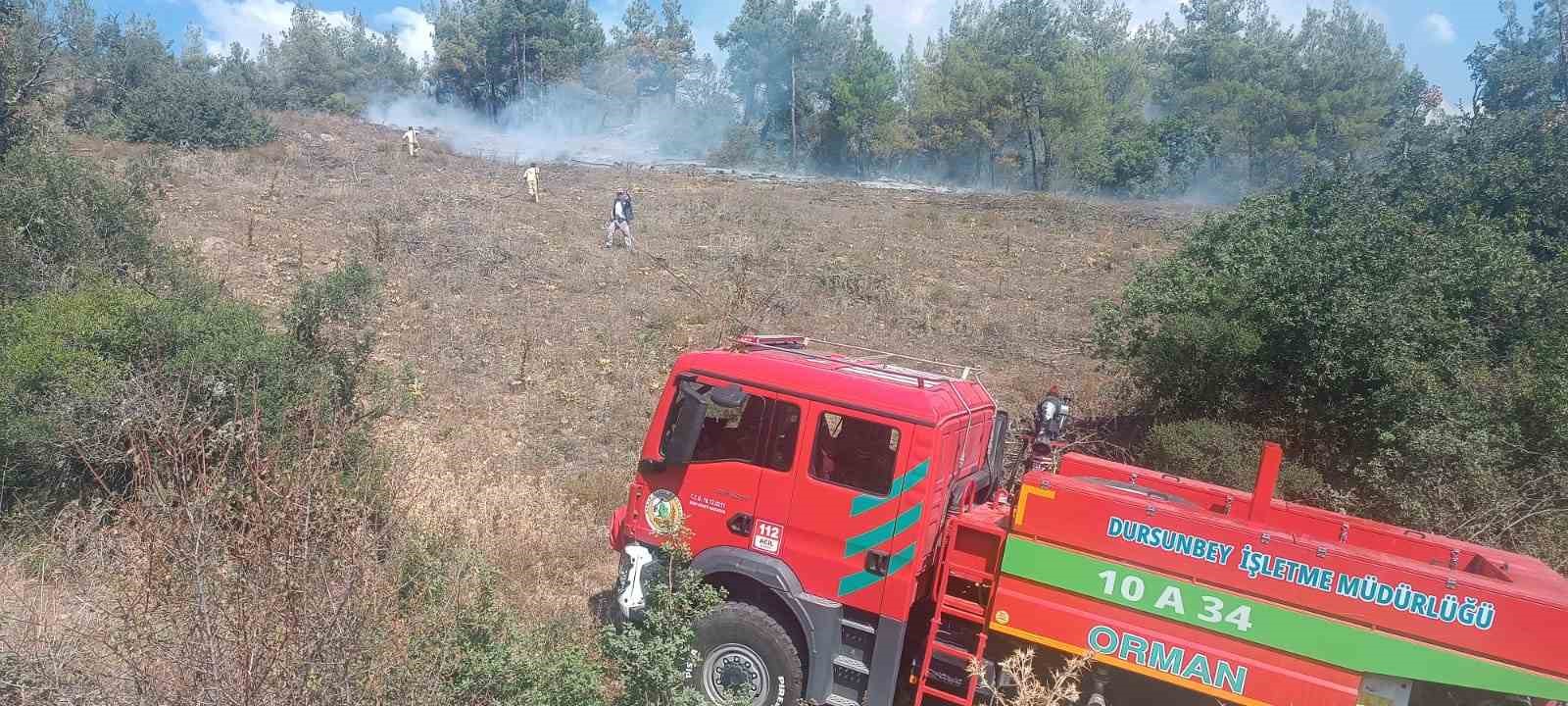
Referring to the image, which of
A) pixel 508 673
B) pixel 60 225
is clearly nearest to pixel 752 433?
pixel 508 673

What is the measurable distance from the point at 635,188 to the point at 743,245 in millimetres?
7711

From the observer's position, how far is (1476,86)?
31.0m

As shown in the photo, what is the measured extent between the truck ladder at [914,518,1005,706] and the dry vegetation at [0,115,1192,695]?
2.97 metres

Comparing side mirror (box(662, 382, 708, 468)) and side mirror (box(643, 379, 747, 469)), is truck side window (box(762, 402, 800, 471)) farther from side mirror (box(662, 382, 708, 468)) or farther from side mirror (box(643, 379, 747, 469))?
side mirror (box(662, 382, 708, 468))

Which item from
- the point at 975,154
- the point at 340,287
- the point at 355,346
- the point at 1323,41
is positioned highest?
the point at 1323,41

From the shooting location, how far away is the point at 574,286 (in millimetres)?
16922

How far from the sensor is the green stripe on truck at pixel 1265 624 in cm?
413

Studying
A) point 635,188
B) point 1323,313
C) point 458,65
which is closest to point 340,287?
point 1323,313

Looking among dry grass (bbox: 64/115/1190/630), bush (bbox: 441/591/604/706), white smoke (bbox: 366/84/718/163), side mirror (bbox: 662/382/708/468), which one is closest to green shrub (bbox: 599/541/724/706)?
bush (bbox: 441/591/604/706)

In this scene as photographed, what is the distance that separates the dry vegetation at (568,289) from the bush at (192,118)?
3.99 ft

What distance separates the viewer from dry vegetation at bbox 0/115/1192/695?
944cm

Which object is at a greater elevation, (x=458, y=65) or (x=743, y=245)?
(x=458, y=65)

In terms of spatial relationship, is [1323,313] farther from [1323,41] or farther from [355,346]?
[1323,41]

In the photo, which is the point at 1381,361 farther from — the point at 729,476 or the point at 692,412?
the point at 692,412
